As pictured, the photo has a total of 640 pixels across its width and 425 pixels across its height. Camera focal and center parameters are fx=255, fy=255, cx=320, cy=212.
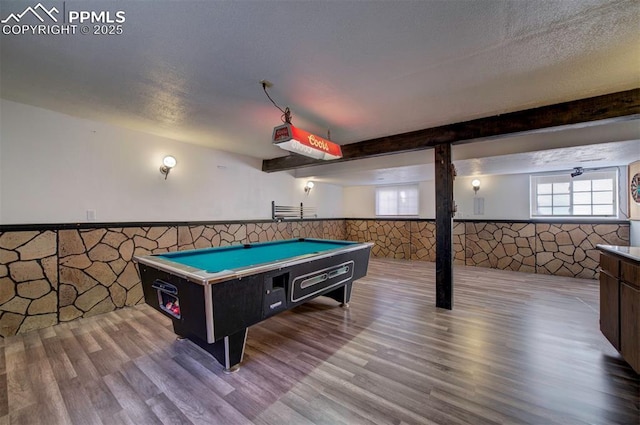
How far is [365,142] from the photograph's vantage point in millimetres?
4000

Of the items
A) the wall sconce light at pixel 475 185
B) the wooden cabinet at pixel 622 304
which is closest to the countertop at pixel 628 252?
the wooden cabinet at pixel 622 304

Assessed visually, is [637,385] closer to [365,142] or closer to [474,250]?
[365,142]

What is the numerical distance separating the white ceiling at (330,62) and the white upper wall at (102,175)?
30 cm

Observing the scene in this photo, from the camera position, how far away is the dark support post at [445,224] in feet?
11.0

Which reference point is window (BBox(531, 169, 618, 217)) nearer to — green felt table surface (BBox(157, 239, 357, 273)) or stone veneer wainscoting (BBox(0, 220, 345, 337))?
green felt table surface (BBox(157, 239, 357, 273))

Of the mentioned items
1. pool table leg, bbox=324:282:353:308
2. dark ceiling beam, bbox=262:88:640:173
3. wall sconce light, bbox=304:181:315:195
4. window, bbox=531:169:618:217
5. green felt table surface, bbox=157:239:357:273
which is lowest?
pool table leg, bbox=324:282:353:308

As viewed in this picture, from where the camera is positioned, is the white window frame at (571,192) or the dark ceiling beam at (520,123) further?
the white window frame at (571,192)

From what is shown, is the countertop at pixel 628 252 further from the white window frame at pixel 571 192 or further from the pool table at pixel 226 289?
the white window frame at pixel 571 192

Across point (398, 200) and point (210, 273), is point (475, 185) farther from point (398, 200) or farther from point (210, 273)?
point (210, 273)

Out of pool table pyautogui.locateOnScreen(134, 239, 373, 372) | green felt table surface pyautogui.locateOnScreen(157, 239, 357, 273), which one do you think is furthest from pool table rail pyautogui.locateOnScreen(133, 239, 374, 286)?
green felt table surface pyautogui.locateOnScreen(157, 239, 357, 273)

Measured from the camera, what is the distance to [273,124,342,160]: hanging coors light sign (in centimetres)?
243

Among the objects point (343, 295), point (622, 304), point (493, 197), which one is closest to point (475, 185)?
point (493, 197)

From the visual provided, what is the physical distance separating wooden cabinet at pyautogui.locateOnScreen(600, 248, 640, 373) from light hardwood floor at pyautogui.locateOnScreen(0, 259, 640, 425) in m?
0.21

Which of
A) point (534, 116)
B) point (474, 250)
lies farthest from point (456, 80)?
point (474, 250)
